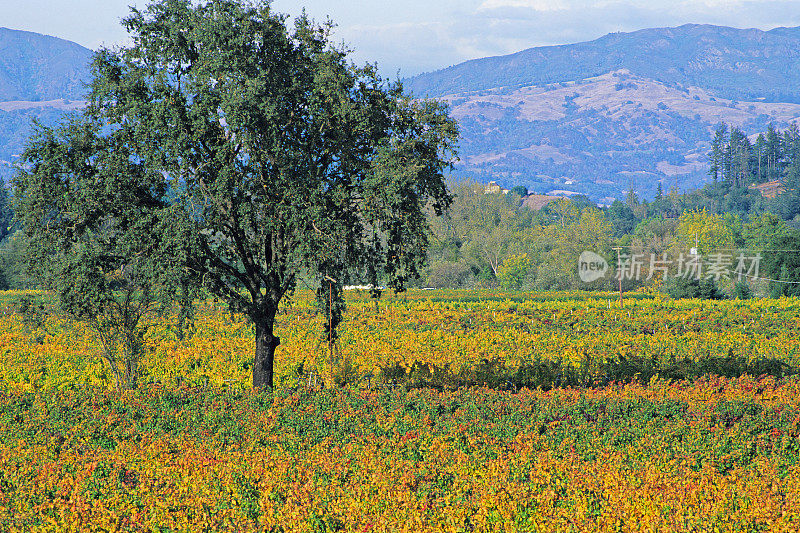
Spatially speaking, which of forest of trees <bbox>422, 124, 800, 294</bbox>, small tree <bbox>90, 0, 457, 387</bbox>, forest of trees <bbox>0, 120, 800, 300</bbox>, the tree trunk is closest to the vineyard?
the tree trunk

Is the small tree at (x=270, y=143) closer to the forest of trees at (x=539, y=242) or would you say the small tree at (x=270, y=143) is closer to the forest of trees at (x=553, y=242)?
the forest of trees at (x=539, y=242)

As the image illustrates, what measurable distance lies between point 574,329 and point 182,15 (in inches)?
1037

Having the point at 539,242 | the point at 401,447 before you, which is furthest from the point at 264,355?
the point at 539,242

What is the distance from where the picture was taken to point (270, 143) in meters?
17.8

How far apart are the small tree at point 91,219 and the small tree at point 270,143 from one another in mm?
564

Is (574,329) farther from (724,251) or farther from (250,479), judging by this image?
(724,251)

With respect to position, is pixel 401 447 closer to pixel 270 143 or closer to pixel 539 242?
pixel 270 143

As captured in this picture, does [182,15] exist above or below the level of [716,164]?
below

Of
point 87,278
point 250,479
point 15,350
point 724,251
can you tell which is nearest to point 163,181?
point 87,278

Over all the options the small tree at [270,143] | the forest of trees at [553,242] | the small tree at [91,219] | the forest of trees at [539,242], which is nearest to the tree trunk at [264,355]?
the small tree at [270,143]

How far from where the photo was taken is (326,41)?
62.4ft

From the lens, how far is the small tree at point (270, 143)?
17.4m

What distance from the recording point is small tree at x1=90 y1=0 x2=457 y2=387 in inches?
685

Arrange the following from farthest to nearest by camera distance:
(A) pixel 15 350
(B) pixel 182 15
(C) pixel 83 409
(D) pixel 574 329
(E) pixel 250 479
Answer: (D) pixel 574 329
(A) pixel 15 350
(B) pixel 182 15
(C) pixel 83 409
(E) pixel 250 479
